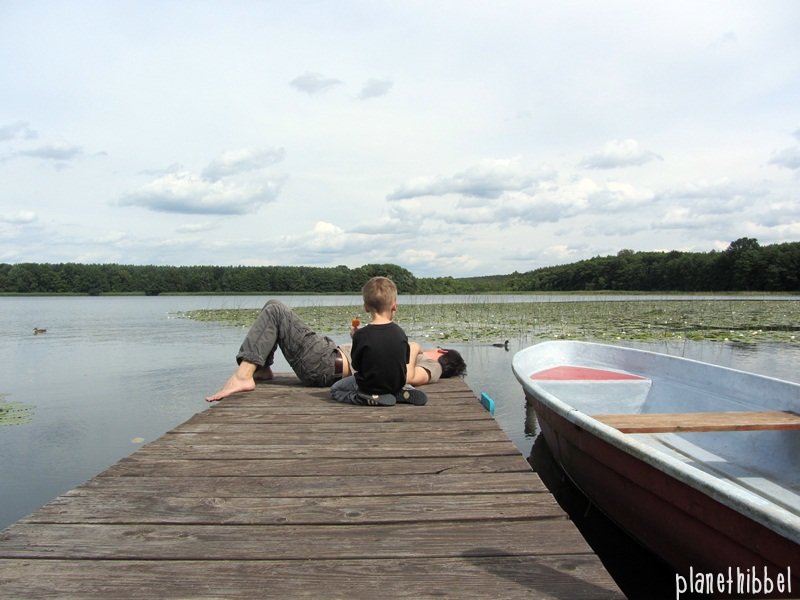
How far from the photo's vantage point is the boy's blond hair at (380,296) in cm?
436

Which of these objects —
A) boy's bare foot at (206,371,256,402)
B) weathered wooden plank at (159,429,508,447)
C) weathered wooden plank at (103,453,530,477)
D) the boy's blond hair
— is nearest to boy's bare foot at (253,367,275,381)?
boy's bare foot at (206,371,256,402)

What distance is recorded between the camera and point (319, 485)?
8.49 feet

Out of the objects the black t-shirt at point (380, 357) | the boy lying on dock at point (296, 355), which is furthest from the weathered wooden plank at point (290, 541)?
the boy lying on dock at point (296, 355)

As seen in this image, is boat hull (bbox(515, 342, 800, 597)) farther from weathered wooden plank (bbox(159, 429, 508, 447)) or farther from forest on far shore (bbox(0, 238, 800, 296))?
forest on far shore (bbox(0, 238, 800, 296))

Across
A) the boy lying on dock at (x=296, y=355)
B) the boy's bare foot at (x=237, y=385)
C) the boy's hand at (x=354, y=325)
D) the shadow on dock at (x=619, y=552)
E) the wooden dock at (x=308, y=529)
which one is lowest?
the shadow on dock at (x=619, y=552)

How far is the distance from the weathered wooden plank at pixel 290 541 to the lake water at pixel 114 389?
286 cm

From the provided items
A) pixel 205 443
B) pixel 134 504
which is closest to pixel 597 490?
pixel 205 443

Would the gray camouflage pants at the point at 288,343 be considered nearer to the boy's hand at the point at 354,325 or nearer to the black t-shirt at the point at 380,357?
the boy's hand at the point at 354,325

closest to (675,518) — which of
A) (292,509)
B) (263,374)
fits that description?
(292,509)

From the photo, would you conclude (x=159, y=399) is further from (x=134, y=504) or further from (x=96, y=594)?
(x=96, y=594)

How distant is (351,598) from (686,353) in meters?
11.6

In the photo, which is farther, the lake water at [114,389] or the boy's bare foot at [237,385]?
the lake water at [114,389]

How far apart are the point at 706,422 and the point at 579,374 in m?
2.85

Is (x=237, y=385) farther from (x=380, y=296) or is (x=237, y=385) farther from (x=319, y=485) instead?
(x=319, y=485)
